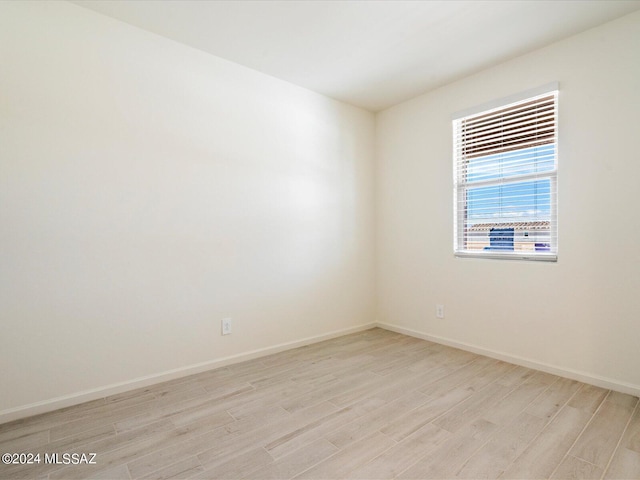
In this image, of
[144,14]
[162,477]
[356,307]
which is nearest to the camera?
[162,477]

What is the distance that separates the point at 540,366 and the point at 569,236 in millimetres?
1065

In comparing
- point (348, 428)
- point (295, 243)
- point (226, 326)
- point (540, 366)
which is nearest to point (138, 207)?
point (226, 326)

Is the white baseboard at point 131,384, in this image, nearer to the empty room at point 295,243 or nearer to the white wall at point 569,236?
the empty room at point 295,243

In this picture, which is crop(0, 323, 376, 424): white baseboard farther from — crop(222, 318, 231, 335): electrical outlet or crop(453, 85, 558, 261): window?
crop(453, 85, 558, 261): window

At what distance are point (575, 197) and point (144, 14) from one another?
335cm

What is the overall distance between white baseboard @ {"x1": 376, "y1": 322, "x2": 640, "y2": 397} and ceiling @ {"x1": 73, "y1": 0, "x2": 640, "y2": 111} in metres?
2.53

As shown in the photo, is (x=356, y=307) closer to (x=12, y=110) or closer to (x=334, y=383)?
(x=334, y=383)

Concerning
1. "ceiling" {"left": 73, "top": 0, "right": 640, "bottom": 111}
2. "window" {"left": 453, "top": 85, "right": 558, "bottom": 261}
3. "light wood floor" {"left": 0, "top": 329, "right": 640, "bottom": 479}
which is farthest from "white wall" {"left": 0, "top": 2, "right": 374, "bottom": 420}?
"window" {"left": 453, "top": 85, "right": 558, "bottom": 261}

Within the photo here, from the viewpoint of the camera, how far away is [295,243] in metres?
3.39

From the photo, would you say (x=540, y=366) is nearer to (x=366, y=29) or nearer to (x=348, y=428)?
(x=348, y=428)

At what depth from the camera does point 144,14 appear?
232 cm

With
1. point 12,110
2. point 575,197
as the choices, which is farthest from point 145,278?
point 575,197

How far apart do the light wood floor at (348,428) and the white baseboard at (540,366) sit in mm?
66

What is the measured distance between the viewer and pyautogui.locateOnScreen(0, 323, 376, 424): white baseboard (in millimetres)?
2066
